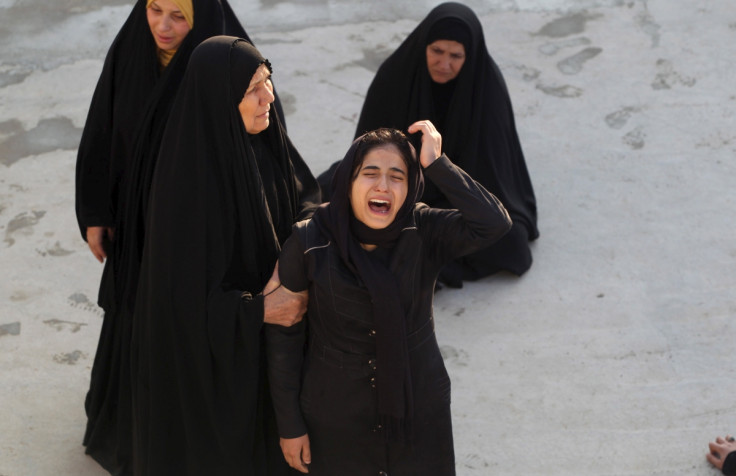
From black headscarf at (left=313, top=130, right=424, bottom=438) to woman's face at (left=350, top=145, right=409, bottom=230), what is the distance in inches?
0.8

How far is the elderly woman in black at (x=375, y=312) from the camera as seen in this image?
2.83 m

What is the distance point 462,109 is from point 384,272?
2.40m

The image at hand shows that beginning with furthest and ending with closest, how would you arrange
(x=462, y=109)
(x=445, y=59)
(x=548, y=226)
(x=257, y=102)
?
(x=548, y=226) < (x=462, y=109) < (x=445, y=59) < (x=257, y=102)

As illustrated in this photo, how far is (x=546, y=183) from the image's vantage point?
5734 millimetres

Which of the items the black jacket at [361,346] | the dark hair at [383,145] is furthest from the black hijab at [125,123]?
the dark hair at [383,145]

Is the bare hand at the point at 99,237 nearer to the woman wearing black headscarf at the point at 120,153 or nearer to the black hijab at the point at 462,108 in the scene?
the woman wearing black headscarf at the point at 120,153

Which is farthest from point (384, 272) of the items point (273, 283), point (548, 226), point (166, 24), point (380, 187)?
point (548, 226)

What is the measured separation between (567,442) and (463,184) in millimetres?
1558

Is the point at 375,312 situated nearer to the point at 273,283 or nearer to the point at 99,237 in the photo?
the point at 273,283

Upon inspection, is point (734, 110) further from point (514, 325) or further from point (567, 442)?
point (567, 442)

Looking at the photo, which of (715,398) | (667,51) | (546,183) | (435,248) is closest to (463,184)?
(435,248)

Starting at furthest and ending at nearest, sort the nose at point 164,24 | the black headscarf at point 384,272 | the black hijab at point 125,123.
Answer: the nose at point 164,24 → the black hijab at point 125,123 → the black headscarf at point 384,272

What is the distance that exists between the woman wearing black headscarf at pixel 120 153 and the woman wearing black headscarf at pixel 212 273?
0.45 meters

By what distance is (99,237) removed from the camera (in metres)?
3.86
